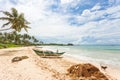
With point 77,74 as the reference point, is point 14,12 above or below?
above

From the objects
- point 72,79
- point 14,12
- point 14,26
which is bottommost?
point 72,79

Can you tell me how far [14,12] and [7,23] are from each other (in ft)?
9.76

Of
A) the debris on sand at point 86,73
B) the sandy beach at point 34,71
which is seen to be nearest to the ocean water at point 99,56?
the sandy beach at point 34,71

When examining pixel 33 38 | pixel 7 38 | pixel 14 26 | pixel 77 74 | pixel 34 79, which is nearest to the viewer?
pixel 34 79

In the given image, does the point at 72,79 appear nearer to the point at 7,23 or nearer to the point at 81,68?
the point at 81,68

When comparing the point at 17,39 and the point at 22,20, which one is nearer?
the point at 22,20

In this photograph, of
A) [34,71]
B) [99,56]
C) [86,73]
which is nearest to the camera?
[86,73]

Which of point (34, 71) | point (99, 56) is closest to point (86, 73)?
point (34, 71)

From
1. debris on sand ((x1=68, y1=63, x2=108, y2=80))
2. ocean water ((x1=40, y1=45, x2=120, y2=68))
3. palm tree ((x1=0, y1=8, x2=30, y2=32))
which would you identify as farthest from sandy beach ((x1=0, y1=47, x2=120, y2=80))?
palm tree ((x1=0, y1=8, x2=30, y2=32))

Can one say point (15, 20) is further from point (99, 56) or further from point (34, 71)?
point (34, 71)

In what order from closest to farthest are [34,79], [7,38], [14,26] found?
[34,79], [14,26], [7,38]

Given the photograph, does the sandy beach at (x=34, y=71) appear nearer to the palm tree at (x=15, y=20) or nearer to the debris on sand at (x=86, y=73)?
the debris on sand at (x=86, y=73)

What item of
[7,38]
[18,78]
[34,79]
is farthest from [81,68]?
[7,38]

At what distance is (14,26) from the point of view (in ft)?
127
